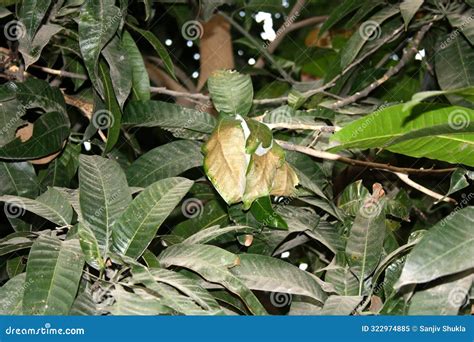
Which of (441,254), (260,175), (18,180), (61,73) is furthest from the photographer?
(61,73)

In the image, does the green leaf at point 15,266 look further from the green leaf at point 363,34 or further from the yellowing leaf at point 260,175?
the green leaf at point 363,34

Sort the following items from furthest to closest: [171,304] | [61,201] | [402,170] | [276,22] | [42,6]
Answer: [276,22] → [402,170] → [42,6] → [61,201] → [171,304]

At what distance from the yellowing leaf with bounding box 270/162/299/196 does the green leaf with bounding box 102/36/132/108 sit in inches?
13.7

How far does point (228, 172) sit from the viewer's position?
114 centimetres

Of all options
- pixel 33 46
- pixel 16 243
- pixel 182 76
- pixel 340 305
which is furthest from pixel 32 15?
pixel 182 76

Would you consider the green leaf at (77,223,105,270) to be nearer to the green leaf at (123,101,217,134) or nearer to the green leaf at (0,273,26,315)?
the green leaf at (0,273,26,315)

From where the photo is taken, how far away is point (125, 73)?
4.57 feet

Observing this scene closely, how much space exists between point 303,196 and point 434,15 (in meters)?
0.64

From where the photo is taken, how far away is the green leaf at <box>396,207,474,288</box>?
35.6 inches

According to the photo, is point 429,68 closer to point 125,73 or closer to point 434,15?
point 434,15

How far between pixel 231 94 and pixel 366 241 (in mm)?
377

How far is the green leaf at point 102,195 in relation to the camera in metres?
1.13

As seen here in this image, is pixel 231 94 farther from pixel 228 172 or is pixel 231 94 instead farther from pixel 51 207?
pixel 51 207

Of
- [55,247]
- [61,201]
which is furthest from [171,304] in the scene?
[61,201]
